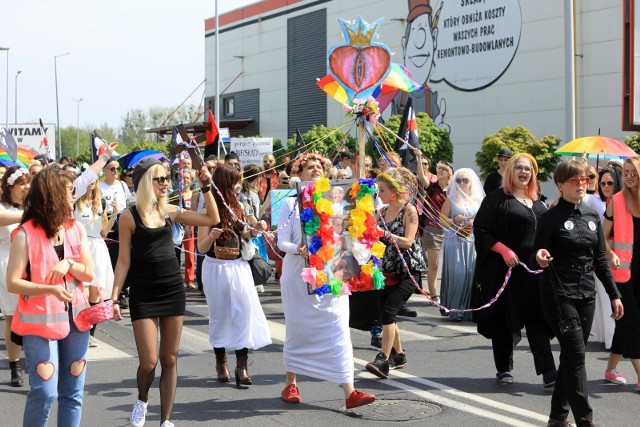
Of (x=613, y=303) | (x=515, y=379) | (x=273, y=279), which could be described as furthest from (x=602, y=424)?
(x=273, y=279)

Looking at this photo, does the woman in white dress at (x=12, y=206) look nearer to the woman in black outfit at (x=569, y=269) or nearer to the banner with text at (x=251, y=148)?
the woman in black outfit at (x=569, y=269)

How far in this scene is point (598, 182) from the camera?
417 inches

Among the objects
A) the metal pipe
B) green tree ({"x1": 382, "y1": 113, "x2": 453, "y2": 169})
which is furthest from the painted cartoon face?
the metal pipe

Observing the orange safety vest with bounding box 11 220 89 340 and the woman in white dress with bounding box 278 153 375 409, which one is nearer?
the orange safety vest with bounding box 11 220 89 340

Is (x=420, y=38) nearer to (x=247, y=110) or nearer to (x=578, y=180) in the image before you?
(x=247, y=110)

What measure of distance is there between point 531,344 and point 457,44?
1255 inches

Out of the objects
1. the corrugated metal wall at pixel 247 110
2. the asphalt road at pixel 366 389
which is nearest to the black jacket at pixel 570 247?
the asphalt road at pixel 366 389

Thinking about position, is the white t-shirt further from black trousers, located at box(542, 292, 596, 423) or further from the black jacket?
black trousers, located at box(542, 292, 596, 423)

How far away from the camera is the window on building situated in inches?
2291

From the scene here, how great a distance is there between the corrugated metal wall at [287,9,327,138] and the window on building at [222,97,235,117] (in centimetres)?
779

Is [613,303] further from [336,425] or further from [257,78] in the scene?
[257,78]

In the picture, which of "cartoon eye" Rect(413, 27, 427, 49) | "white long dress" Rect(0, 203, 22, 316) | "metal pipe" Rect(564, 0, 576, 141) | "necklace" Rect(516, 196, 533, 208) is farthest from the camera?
"cartoon eye" Rect(413, 27, 427, 49)

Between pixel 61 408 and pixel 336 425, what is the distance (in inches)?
81.8

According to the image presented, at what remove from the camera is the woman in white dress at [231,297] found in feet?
25.5
